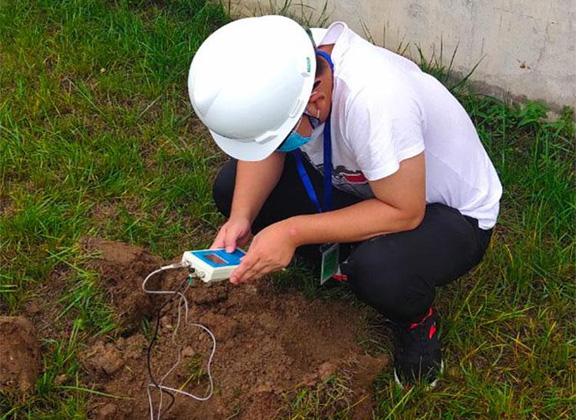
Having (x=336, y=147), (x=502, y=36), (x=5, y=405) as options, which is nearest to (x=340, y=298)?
(x=336, y=147)

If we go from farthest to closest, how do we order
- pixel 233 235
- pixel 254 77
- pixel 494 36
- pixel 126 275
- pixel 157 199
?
pixel 494 36
pixel 157 199
pixel 126 275
pixel 233 235
pixel 254 77

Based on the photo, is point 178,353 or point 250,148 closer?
point 250,148

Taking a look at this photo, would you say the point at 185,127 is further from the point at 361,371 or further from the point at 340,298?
the point at 361,371

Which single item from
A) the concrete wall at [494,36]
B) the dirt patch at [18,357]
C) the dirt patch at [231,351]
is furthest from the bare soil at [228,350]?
the concrete wall at [494,36]

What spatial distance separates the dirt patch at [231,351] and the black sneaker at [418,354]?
0.06m

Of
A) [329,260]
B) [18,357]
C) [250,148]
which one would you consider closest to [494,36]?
[329,260]

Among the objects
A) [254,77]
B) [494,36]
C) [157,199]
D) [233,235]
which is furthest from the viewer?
[494,36]

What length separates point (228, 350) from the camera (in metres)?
2.56

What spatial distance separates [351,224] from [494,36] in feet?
4.82

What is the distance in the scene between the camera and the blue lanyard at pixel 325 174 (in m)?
2.28

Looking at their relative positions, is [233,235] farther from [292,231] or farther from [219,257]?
[292,231]

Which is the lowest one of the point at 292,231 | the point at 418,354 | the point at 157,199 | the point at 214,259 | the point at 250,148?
the point at 157,199

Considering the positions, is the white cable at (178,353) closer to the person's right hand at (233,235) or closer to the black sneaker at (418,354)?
the person's right hand at (233,235)

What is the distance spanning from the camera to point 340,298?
111 inches
